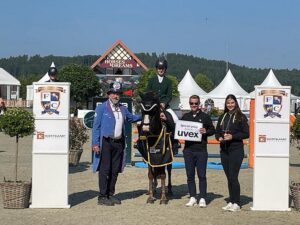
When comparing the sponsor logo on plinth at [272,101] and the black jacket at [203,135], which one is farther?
the black jacket at [203,135]

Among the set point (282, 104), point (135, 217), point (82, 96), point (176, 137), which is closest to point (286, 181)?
point (282, 104)

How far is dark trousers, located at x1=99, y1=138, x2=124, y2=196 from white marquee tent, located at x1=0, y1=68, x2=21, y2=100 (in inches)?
2350

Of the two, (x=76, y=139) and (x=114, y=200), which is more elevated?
(x=76, y=139)

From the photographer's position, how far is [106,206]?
9656mm

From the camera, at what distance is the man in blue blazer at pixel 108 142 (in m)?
9.90

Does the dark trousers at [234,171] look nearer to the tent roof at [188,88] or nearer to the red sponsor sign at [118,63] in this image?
the tent roof at [188,88]

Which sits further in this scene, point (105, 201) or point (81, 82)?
point (81, 82)

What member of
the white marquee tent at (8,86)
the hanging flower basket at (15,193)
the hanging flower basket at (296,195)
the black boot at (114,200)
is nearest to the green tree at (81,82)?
the white marquee tent at (8,86)

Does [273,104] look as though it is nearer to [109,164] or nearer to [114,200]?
[109,164]

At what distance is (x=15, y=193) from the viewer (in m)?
9.19

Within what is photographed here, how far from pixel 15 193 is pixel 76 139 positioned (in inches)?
249

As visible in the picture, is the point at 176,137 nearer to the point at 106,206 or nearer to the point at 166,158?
the point at 166,158

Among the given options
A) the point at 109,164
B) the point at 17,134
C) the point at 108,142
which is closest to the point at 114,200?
the point at 109,164

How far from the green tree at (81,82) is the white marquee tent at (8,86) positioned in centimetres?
1102
